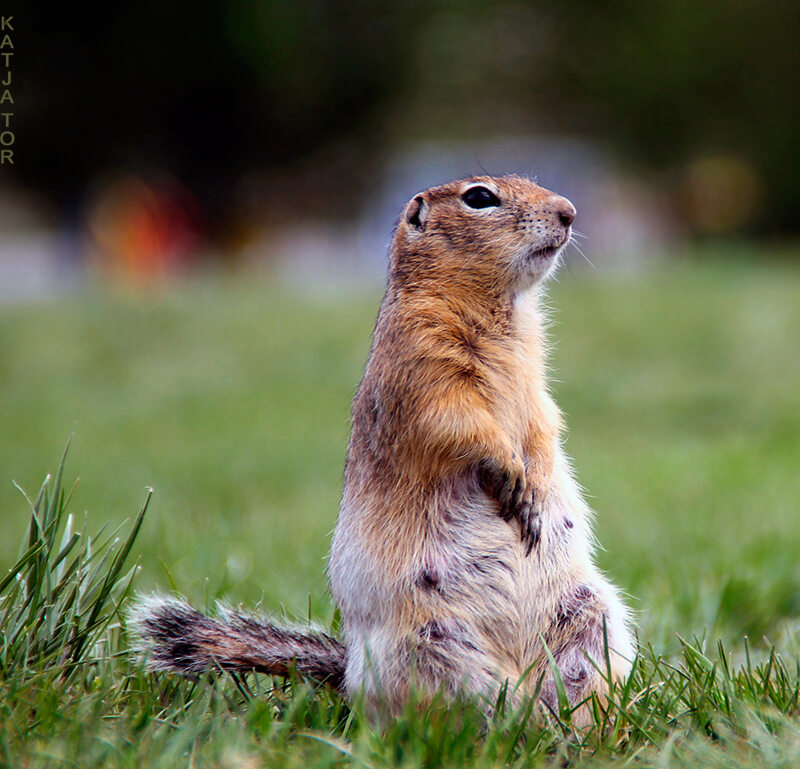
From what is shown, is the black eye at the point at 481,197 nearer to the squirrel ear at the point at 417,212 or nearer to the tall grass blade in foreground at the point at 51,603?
the squirrel ear at the point at 417,212

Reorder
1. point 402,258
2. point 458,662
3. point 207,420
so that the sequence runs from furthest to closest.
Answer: point 207,420, point 402,258, point 458,662

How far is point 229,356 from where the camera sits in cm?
995

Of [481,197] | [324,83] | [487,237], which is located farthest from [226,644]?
[324,83]

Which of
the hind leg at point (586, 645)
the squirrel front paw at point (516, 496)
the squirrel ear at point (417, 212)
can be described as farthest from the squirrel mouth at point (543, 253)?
the hind leg at point (586, 645)

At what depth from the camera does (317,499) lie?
20.0 feet

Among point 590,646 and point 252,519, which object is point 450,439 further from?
point 252,519

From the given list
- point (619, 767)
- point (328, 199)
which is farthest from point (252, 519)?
point (328, 199)

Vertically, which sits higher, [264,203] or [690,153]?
[690,153]

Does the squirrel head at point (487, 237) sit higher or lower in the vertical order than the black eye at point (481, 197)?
lower

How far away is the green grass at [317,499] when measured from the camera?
7.74 ft

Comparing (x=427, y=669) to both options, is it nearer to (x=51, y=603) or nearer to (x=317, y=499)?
(x=51, y=603)

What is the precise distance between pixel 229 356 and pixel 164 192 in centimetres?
1331

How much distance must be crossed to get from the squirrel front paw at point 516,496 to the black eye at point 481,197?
0.88 metres

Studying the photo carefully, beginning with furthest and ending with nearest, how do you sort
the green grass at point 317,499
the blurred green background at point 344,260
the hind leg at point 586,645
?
the blurred green background at point 344,260, the hind leg at point 586,645, the green grass at point 317,499
